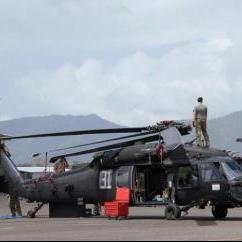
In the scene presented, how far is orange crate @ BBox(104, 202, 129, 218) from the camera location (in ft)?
82.2

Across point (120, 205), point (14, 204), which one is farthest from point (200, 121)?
point (14, 204)

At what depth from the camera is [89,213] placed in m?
27.8

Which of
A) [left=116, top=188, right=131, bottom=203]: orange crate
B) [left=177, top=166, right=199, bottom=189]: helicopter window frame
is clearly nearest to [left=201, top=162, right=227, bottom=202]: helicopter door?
[left=177, top=166, right=199, bottom=189]: helicopter window frame

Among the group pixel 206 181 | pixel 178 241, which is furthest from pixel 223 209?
pixel 178 241

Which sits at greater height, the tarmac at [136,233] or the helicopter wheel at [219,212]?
the helicopter wheel at [219,212]

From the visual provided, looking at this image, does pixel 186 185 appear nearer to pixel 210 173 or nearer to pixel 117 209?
pixel 210 173

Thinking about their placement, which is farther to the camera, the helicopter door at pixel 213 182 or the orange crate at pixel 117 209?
the orange crate at pixel 117 209

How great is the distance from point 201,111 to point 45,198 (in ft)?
24.9

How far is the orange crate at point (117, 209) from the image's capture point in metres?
25.0

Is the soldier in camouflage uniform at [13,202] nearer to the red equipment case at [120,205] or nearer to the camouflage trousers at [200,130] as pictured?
the red equipment case at [120,205]

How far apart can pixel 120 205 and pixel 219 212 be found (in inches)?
147

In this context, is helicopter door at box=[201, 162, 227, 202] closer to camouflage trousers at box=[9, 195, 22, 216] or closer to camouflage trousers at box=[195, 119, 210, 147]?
camouflage trousers at box=[195, 119, 210, 147]

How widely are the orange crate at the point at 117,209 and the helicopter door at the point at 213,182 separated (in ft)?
10.7

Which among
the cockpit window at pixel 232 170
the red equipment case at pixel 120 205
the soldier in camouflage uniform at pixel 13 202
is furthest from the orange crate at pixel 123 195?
the soldier in camouflage uniform at pixel 13 202
